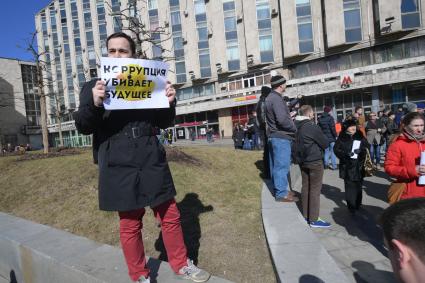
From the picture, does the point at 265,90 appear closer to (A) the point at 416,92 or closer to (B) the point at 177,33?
(A) the point at 416,92

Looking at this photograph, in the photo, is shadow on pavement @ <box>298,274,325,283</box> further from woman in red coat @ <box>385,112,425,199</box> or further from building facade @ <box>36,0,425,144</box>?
building facade @ <box>36,0,425,144</box>

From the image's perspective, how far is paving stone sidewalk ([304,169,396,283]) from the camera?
3.52 m

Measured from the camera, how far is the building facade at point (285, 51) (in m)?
28.1

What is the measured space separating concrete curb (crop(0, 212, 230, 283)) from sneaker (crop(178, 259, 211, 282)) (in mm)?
64

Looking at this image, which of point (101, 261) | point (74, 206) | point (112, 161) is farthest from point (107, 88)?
point (74, 206)

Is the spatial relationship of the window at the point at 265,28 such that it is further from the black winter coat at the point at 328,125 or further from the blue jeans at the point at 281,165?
the blue jeans at the point at 281,165

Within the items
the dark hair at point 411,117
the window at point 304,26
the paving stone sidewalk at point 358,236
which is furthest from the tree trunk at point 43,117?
the window at point 304,26

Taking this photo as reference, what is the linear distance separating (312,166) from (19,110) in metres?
63.3

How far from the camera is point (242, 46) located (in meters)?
36.7

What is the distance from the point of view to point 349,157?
17.6ft

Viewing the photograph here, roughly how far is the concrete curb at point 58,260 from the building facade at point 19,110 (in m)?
58.7

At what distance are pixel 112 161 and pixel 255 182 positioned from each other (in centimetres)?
456

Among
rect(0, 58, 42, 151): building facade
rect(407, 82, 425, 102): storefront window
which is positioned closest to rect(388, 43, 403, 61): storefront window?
rect(407, 82, 425, 102): storefront window

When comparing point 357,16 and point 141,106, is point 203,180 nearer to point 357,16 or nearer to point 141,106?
point 141,106
